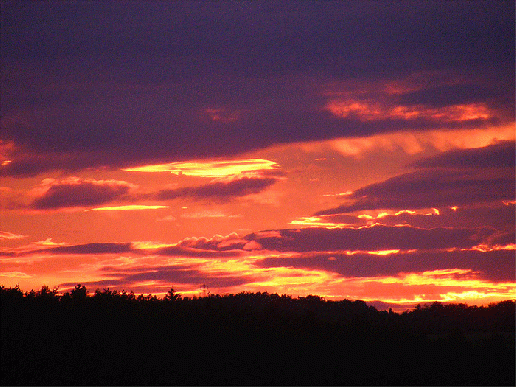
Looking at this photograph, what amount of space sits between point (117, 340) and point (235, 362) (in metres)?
5.68

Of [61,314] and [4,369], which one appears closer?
[4,369]

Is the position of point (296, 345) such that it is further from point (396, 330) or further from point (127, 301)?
point (127, 301)

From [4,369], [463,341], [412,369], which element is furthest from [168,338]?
[463,341]

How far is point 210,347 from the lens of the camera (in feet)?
95.9

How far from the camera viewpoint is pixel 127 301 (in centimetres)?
3325

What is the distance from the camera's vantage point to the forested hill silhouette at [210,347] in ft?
86.4

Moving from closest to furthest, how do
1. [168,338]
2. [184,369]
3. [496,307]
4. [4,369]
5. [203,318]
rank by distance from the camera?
1. [4,369]
2. [184,369]
3. [168,338]
4. [203,318]
5. [496,307]

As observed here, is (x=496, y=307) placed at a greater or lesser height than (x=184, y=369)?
greater

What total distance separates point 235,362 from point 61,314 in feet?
29.4

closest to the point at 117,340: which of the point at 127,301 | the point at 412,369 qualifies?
the point at 127,301

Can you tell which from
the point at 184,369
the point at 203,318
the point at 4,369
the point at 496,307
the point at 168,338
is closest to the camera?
the point at 4,369

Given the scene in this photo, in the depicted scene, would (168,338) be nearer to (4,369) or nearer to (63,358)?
(63,358)

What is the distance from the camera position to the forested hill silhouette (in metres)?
26.3

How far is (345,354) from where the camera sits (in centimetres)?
3019
